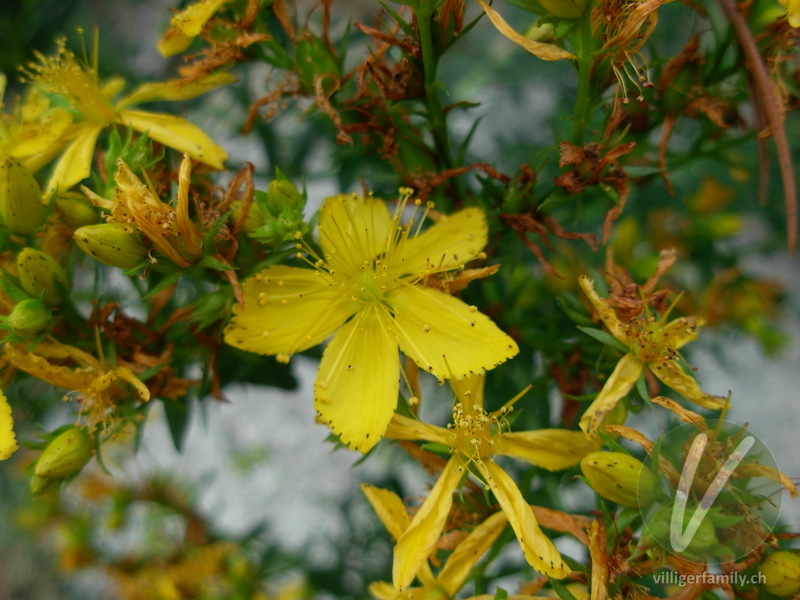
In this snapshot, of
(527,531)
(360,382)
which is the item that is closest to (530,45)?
(360,382)

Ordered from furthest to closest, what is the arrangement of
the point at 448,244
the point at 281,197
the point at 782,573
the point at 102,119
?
the point at 102,119
the point at 448,244
the point at 281,197
the point at 782,573

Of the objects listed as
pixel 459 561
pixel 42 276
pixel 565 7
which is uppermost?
pixel 565 7

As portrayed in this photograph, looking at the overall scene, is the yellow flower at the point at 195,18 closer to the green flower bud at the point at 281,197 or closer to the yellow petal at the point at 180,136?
the yellow petal at the point at 180,136

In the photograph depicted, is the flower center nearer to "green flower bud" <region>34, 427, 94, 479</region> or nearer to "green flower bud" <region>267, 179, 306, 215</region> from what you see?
"green flower bud" <region>267, 179, 306, 215</region>

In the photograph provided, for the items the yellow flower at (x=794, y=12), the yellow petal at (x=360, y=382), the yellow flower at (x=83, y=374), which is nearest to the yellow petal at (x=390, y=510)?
Answer: the yellow petal at (x=360, y=382)

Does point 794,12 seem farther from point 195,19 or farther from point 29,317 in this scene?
point 29,317

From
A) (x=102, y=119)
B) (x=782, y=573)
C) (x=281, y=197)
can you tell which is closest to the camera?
(x=782, y=573)
